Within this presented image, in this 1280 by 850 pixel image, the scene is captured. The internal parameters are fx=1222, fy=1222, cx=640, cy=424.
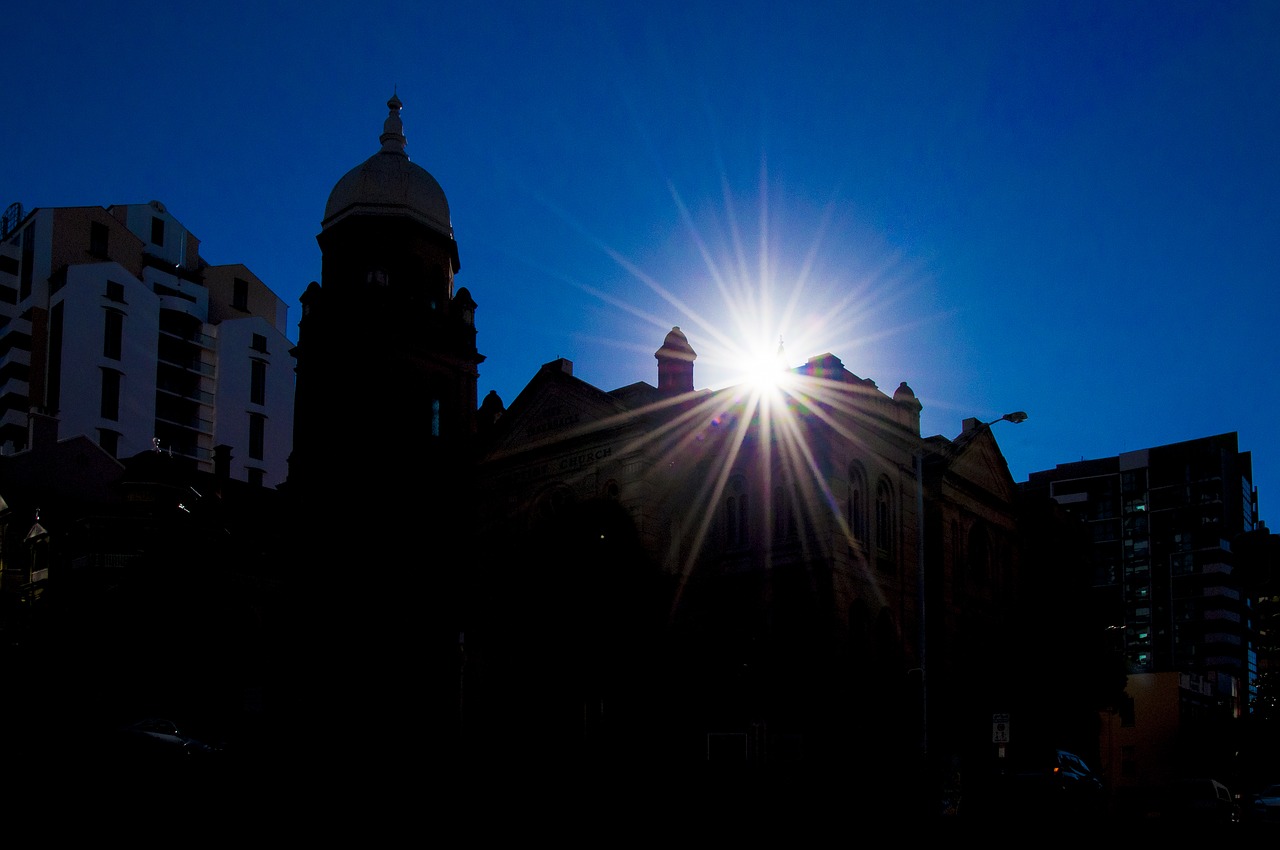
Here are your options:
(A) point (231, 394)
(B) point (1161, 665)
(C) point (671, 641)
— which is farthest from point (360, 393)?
(B) point (1161, 665)

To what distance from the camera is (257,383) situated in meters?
84.0

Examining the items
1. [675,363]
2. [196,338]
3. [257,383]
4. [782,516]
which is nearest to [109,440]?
[196,338]

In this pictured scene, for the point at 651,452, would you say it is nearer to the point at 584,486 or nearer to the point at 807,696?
the point at 584,486

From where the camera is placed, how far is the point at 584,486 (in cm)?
4194

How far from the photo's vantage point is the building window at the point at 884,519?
39.2 metres

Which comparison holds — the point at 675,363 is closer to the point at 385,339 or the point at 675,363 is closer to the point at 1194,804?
the point at 385,339

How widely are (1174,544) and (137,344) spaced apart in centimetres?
9663

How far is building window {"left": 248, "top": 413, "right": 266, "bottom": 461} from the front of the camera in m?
81.7

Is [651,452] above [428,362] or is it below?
below

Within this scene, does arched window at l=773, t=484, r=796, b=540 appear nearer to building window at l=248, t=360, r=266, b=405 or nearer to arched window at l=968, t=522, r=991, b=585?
arched window at l=968, t=522, r=991, b=585

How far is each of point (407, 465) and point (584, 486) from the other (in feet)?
30.2

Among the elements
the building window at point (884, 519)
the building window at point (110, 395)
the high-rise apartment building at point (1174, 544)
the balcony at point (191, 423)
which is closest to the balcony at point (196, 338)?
the balcony at point (191, 423)

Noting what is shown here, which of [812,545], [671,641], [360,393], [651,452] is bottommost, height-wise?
[671,641]

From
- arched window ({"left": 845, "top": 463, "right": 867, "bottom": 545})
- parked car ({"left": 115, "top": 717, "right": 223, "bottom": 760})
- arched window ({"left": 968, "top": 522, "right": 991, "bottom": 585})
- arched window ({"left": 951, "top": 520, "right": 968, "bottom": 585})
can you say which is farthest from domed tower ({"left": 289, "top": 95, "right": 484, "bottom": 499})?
arched window ({"left": 968, "top": 522, "right": 991, "bottom": 585})
